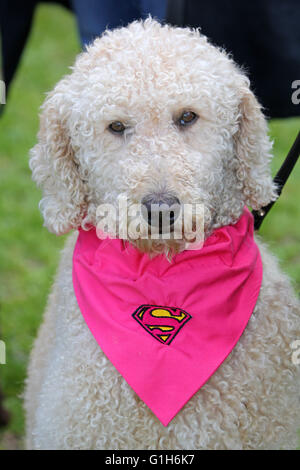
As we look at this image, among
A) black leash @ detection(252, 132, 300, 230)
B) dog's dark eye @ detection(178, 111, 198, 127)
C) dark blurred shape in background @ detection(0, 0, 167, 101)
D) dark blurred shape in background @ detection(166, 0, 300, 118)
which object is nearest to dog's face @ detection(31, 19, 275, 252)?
dog's dark eye @ detection(178, 111, 198, 127)

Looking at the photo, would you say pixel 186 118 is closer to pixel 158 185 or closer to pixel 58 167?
pixel 158 185

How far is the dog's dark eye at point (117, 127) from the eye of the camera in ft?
6.59

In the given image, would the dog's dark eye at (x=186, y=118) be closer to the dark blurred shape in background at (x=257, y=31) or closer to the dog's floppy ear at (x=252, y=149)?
the dog's floppy ear at (x=252, y=149)

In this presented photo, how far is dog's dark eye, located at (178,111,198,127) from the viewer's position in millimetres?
1995

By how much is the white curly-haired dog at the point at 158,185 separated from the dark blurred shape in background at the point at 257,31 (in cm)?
45

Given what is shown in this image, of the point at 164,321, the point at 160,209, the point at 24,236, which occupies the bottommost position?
the point at 24,236

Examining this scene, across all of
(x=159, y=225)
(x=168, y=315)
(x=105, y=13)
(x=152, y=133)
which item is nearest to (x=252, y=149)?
(x=152, y=133)

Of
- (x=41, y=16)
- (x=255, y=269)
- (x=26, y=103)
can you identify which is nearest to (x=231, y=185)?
(x=255, y=269)

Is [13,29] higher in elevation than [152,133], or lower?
lower

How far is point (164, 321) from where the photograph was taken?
2.15 m

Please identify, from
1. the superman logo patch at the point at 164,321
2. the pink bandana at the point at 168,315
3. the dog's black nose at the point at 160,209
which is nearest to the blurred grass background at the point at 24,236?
the pink bandana at the point at 168,315

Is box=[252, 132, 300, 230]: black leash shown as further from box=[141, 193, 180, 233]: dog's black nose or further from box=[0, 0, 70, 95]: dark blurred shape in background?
box=[0, 0, 70, 95]: dark blurred shape in background

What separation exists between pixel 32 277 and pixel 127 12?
195 cm

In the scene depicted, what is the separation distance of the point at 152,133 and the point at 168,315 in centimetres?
59
